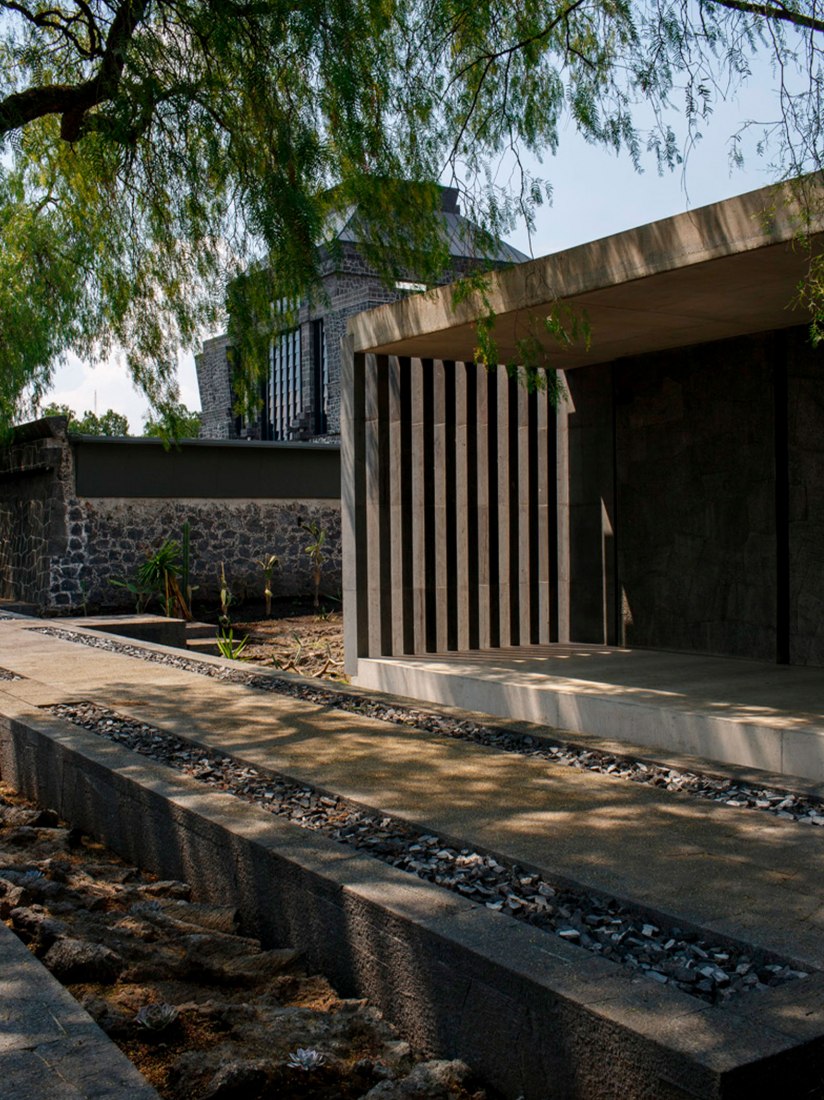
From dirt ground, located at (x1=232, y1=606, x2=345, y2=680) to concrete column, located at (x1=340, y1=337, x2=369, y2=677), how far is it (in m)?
1.87

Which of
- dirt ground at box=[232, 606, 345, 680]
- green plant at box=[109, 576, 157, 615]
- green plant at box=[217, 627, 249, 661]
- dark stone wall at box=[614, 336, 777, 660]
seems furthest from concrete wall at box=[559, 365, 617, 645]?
green plant at box=[109, 576, 157, 615]

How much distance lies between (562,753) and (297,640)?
7.98 metres

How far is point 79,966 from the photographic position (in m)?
3.31

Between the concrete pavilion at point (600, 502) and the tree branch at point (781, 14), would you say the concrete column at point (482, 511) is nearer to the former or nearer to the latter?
the concrete pavilion at point (600, 502)

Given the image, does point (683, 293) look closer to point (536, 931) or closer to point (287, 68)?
point (287, 68)

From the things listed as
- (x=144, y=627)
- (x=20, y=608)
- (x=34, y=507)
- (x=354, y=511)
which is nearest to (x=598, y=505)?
(x=354, y=511)

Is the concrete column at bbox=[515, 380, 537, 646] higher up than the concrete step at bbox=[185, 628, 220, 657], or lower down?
higher up

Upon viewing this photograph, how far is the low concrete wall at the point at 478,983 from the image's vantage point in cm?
233

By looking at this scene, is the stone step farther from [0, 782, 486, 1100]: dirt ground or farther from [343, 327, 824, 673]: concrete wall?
[0, 782, 486, 1100]: dirt ground

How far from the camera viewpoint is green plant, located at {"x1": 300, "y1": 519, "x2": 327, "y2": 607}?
55.9ft

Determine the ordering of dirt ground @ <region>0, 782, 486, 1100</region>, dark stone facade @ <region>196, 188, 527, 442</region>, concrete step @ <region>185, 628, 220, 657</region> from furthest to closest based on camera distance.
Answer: dark stone facade @ <region>196, 188, 527, 442</region> < concrete step @ <region>185, 628, 220, 657</region> < dirt ground @ <region>0, 782, 486, 1100</region>

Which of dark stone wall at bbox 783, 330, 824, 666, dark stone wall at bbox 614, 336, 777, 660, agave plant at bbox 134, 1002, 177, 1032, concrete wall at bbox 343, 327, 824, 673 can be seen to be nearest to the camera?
agave plant at bbox 134, 1002, 177, 1032

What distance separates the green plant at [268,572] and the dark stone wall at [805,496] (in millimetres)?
9656

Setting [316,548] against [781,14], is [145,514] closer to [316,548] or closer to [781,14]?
[316,548]
